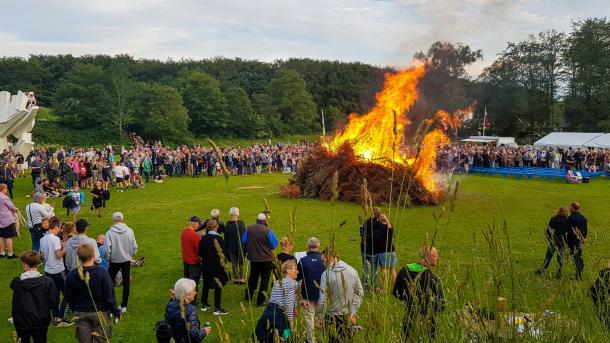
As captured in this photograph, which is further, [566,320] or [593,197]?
[593,197]

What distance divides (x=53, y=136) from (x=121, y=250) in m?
50.6

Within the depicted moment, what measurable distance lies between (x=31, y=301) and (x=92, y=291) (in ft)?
2.61

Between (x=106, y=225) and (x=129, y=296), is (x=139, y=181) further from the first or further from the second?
(x=129, y=296)

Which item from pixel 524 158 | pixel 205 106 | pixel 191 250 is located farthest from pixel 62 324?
pixel 205 106

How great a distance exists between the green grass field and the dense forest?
2734cm

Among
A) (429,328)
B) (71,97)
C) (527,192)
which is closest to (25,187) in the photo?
(527,192)

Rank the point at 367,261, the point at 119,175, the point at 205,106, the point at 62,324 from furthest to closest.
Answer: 1. the point at 205,106
2. the point at 119,175
3. the point at 62,324
4. the point at 367,261

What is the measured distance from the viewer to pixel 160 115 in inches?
2217

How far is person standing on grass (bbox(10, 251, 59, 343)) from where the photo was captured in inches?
234

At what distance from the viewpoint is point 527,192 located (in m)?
23.2

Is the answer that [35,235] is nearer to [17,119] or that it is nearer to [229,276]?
[229,276]

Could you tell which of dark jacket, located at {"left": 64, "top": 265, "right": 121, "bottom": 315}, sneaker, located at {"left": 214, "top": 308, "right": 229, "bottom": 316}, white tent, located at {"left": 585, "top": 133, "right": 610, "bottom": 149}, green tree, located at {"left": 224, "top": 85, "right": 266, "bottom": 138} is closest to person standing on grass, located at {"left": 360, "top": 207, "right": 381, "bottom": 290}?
sneaker, located at {"left": 214, "top": 308, "right": 229, "bottom": 316}

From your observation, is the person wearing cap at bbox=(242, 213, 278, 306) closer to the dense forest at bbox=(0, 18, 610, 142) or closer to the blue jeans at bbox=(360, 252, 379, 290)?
the blue jeans at bbox=(360, 252, 379, 290)

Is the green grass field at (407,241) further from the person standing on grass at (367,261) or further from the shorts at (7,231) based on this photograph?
the shorts at (7,231)
